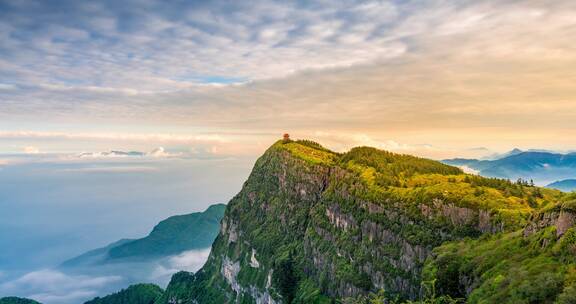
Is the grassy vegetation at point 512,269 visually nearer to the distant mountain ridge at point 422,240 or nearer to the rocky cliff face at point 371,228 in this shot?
the distant mountain ridge at point 422,240

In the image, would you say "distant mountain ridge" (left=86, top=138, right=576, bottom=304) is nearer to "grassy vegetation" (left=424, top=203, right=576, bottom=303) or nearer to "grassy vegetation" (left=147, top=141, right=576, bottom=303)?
"grassy vegetation" (left=424, top=203, right=576, bottom=303)

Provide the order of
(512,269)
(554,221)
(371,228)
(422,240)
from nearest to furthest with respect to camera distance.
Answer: (512,269) → (554,221) → (422,240) → (371,228)

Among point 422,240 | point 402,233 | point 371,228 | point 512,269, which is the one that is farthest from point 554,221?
point 371,228

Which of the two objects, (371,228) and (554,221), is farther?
(371,228)

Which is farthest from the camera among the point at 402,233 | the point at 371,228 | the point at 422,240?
the point at 371,228

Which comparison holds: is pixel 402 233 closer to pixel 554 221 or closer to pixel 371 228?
pixel 371 228

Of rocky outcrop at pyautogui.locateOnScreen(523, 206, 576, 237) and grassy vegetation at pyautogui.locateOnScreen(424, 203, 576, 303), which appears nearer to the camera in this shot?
grassy vegetation at pyautogui.locateOnScreen(424, 203, 576, 303)

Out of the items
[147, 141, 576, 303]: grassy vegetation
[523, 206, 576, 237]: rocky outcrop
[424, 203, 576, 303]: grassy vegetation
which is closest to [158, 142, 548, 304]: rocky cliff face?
[147, 141, 576, 303]: grassy vegetation

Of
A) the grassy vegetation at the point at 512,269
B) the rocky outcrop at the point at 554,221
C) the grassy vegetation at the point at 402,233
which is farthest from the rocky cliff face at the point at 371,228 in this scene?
the rocky outcrop at the point at 554,221

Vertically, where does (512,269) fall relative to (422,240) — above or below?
above

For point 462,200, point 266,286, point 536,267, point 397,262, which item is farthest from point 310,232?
point 536,267

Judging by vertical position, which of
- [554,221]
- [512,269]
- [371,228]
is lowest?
[371,228]
